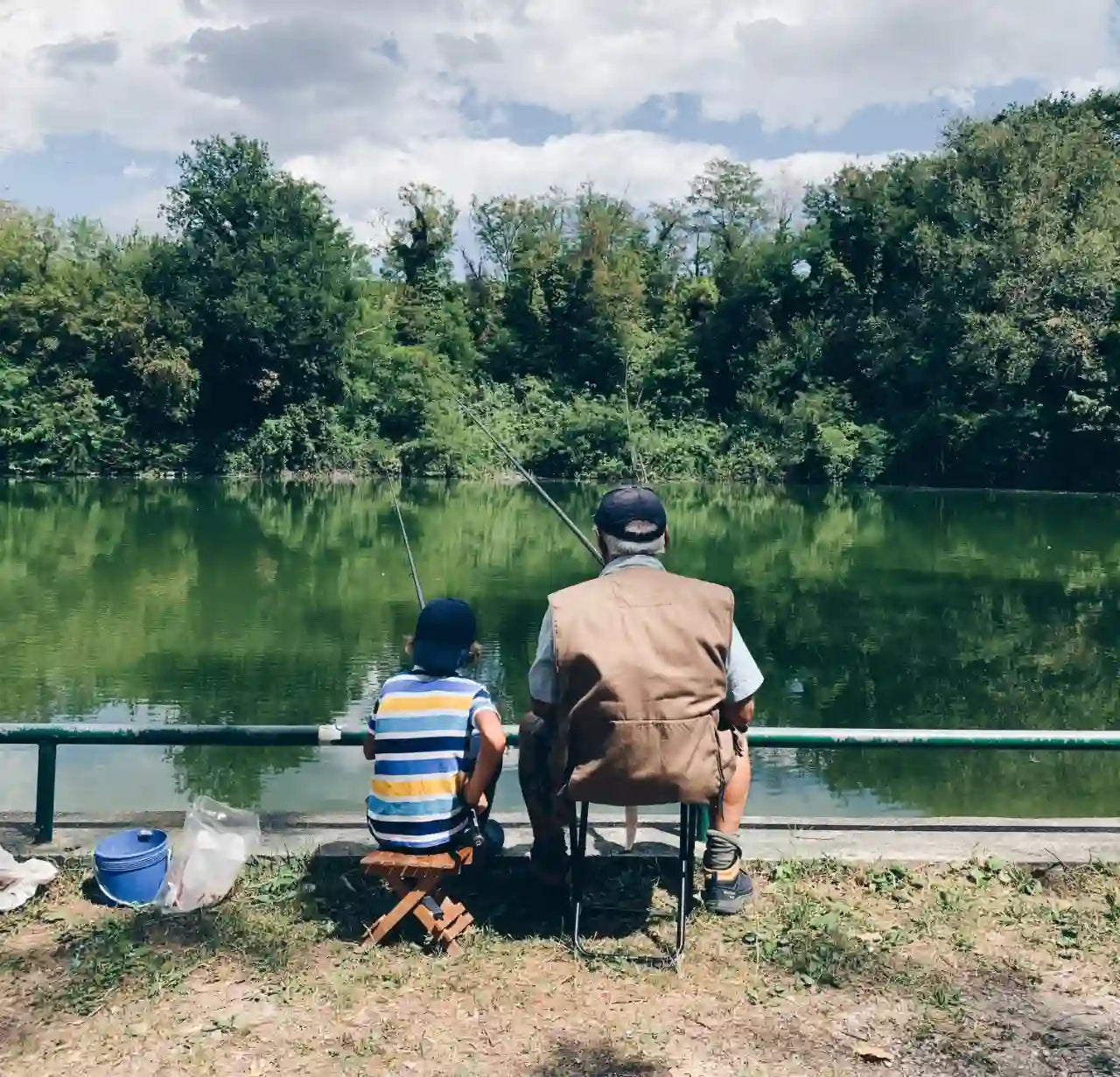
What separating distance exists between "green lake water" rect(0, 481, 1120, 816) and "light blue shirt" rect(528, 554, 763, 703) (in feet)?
11.4

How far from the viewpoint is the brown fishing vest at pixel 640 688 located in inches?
119

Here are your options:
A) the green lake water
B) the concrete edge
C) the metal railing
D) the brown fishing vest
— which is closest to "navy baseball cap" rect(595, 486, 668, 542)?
the brown fishing vest

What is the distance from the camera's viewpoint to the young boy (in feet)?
10.7

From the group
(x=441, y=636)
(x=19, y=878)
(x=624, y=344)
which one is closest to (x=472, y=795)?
(x=441, y=636)

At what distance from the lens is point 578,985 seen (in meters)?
3.04

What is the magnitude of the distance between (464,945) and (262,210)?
119 ft

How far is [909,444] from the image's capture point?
120ft

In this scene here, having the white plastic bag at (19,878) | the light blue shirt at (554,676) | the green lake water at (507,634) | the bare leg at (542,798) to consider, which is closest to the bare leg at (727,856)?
the light blue shirt at (554,676)

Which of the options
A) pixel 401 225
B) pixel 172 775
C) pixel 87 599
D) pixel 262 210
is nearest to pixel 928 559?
pixel 87 599

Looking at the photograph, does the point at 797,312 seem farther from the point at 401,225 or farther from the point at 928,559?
the point at 928,559

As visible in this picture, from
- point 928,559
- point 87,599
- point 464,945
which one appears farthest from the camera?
point 928,559

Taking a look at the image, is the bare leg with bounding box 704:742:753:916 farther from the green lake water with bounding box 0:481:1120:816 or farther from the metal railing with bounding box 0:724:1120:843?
the green lake water with bounding box 0:481:1120:816

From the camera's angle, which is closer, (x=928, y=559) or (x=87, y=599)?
(x=87, y=599)

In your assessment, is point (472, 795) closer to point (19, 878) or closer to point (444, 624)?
point (444, 624)
